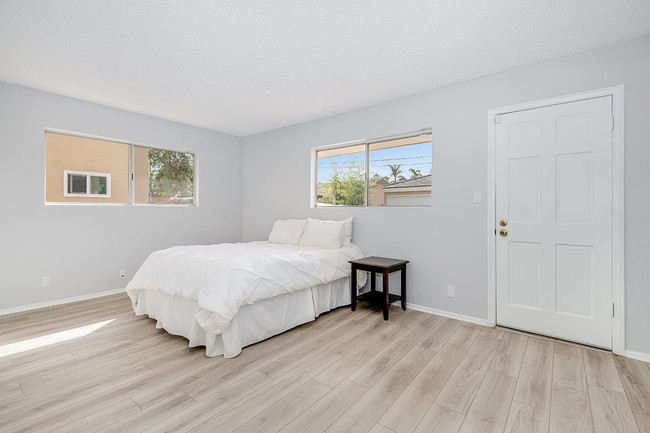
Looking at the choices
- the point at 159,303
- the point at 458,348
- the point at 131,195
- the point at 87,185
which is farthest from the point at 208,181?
the point at 458,348

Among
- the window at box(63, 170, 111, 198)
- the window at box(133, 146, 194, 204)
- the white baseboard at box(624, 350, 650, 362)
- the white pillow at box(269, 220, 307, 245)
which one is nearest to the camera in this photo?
the white baseboard at box(624, 350, 650, 362)

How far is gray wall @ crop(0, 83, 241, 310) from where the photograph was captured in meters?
3.30

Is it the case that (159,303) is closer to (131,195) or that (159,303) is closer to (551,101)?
(131,195)

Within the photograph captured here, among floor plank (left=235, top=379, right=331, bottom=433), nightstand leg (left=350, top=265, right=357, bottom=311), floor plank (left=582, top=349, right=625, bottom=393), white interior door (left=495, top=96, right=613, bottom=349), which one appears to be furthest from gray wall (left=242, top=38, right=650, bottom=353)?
floor plank (left=235, top=379, right=331, bottom=433)

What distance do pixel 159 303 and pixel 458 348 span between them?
275 centimetres

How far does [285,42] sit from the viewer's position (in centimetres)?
247

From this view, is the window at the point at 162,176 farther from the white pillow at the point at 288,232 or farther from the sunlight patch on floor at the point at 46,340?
the sunlight patch on floor at the point at 46,340

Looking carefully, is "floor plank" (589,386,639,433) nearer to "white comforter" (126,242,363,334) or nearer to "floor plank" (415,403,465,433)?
"floor plank" (415,403,465,433)

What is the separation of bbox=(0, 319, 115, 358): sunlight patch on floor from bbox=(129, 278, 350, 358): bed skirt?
0.44m

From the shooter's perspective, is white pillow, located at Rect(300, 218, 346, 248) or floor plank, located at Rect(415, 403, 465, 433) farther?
white pillow, located at Rect(300, 218, 346, 248)

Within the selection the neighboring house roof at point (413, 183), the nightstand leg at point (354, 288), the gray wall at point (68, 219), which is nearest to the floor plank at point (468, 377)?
the nightstand leg at point (354, 288)

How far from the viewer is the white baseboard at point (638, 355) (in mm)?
2310

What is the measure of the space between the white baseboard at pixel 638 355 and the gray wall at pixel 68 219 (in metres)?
5.15

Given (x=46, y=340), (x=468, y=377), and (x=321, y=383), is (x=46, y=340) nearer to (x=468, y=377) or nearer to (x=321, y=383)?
(x=321, y=383)
